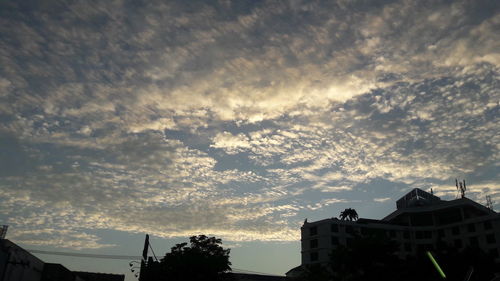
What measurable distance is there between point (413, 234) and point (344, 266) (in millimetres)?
45944

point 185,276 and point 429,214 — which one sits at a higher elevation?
point 429,214

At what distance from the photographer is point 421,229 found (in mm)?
79312

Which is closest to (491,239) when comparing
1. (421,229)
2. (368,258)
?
(421,229)

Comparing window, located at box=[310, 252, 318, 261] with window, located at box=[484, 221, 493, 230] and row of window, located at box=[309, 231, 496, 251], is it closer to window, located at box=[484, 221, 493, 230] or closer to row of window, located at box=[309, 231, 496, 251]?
row of window, located at box=[309, 231, 496, 251]

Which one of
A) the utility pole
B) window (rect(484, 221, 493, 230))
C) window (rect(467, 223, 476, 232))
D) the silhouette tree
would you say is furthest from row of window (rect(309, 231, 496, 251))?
the utility pole

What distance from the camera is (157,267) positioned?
1892 inches

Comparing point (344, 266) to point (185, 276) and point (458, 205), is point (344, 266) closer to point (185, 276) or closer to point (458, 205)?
point (185, 276)

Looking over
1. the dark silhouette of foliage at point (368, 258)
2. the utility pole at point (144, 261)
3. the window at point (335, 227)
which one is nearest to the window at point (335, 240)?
the window at point (335, 227)

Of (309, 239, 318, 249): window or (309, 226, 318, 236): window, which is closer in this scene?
(309, 239, 318, 249): window

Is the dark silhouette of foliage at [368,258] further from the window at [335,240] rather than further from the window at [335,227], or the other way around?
the window at [335,227]

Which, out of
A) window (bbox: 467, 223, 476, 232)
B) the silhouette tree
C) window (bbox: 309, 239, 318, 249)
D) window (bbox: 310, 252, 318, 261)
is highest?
window (bbox: 467, 223, 476, 232)

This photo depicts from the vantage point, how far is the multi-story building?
7112 cm

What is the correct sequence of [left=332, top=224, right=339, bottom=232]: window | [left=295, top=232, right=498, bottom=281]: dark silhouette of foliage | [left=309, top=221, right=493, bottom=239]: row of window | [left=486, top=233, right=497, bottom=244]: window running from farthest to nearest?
[left=332, top=224, right=339, bottom=232]: window → [left=309, top=221, right=493, bottom=239]: row of window → [left=486, top=233, right=497, bottom=244]: window → [left=295, top=232, right=498, bottom=281]: dark silhouette of foliage

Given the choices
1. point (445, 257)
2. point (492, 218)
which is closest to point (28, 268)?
point (445, 257)
